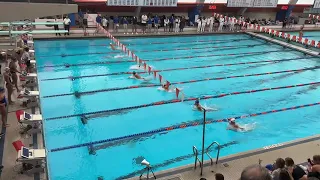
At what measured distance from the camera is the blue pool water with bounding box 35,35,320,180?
6367 millimetres

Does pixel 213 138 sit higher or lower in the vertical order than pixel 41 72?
lower

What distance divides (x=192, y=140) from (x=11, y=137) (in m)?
4.19

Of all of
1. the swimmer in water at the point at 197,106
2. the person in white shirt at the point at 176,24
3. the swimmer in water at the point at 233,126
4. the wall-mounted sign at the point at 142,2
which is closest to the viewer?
the swimmer in water at the point at 233,126

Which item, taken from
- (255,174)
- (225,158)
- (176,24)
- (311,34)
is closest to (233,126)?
(225,158)

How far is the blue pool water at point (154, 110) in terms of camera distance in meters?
6.37

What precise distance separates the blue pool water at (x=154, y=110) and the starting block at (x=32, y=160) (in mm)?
575

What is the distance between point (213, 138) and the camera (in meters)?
7.34

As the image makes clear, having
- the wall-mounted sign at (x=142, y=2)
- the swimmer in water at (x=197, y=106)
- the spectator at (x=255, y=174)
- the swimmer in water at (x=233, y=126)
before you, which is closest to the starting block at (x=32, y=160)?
the spectator at (x=255, y=174)

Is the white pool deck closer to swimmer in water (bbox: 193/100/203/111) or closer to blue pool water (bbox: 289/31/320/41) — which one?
swimmer in water (bbox: 193/100/203/111)

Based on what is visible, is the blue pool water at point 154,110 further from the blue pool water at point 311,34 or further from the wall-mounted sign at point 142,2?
the blue pool water at point 311,34

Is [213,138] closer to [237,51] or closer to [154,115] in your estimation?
[154,115]

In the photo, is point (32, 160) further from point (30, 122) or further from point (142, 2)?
point (142, 2)

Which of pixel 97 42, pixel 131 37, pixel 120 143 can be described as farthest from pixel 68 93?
pixel 131 37

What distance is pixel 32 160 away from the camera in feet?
16.6
